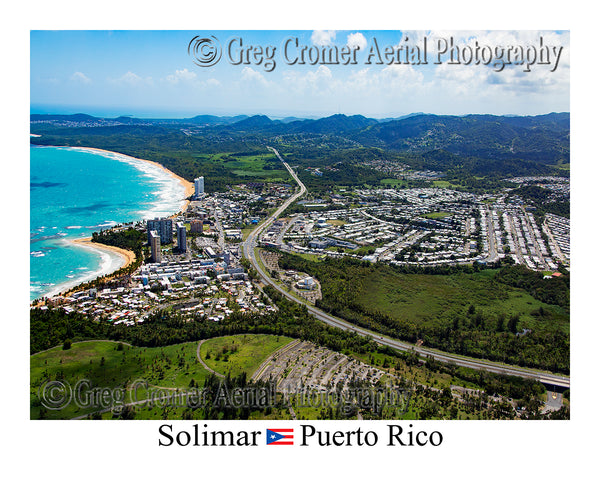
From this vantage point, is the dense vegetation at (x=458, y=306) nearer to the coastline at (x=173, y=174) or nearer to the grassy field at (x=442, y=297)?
the grassy field at (x=442, y=297)

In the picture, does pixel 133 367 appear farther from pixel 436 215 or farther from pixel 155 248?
pixel 436 215

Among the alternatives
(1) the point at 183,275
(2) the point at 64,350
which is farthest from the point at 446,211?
(2) the point at 64,350

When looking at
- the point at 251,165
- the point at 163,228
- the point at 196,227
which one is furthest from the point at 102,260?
the point at 251,165

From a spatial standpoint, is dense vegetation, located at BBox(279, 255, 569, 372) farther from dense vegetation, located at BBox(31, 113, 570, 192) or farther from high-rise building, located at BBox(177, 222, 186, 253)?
dense vegetation, located at BBox(31, 113, 570, 192)

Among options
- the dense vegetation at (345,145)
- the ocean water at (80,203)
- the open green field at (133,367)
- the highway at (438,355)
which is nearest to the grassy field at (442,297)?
the highway at (438,355)

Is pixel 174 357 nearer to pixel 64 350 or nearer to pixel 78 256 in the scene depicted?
pixel 64 350
